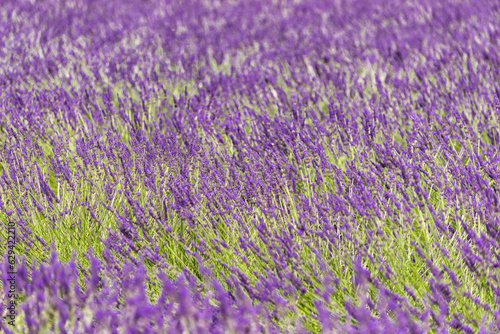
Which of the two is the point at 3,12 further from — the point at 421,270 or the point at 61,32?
the point at 421,270

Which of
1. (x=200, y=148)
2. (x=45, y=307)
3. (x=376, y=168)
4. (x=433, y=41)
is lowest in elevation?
(x=433, y=41)

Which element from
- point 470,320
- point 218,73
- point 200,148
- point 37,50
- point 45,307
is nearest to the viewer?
point 45,307

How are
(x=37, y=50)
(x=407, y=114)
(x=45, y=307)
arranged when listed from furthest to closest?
(x=37, y=50), (x=407, y=114), (x=45, y=307)

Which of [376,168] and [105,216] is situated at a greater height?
[105,216]

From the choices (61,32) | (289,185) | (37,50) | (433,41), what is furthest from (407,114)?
(61,32)

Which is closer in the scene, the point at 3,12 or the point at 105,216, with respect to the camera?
the point at 105,216

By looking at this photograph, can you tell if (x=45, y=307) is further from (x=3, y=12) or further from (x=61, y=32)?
(x=3, y=12)

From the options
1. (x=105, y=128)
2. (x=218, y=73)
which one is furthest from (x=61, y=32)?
(x=105, y=128)
